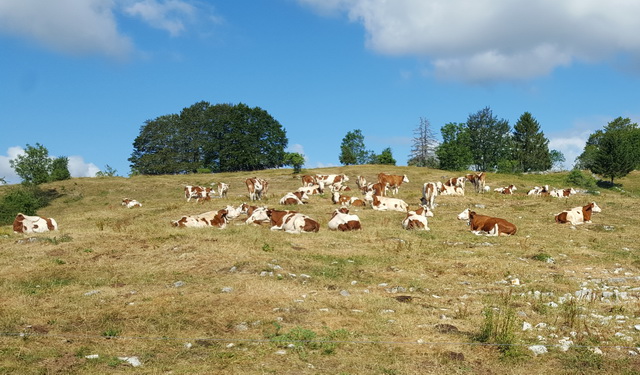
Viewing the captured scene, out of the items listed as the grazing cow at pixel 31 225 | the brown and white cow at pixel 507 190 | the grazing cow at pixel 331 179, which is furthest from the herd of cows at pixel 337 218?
the brown and white cow at pixel 507 190

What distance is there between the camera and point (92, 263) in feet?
46.2

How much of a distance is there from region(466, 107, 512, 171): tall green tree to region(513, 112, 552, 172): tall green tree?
4.78 meters

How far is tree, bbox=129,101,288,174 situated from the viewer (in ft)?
301

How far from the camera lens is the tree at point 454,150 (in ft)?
299

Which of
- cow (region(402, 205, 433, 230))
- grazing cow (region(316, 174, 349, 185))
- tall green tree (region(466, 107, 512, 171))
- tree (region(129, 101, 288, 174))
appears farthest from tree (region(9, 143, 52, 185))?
tall green tree (region(466, 107, 512, 171))

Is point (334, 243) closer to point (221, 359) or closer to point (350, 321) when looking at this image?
point (350, 321)

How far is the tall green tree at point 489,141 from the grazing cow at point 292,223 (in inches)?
3836

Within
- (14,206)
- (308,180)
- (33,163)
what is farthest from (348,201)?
(33,163)

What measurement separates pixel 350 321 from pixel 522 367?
3.11m

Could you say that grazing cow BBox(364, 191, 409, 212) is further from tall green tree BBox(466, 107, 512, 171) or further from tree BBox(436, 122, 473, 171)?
tall green tree BBox(466, 107, 512, 171)

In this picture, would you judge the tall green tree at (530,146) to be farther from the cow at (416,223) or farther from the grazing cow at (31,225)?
the grazing cow at (31,225)

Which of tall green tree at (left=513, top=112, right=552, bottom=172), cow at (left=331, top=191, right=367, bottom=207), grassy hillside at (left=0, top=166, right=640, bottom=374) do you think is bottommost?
grassy hillside at (left=0, top=166, right=640, bottom=374)

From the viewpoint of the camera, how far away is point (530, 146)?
103250mm

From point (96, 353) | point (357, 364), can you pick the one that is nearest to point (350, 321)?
point (357, 364)
